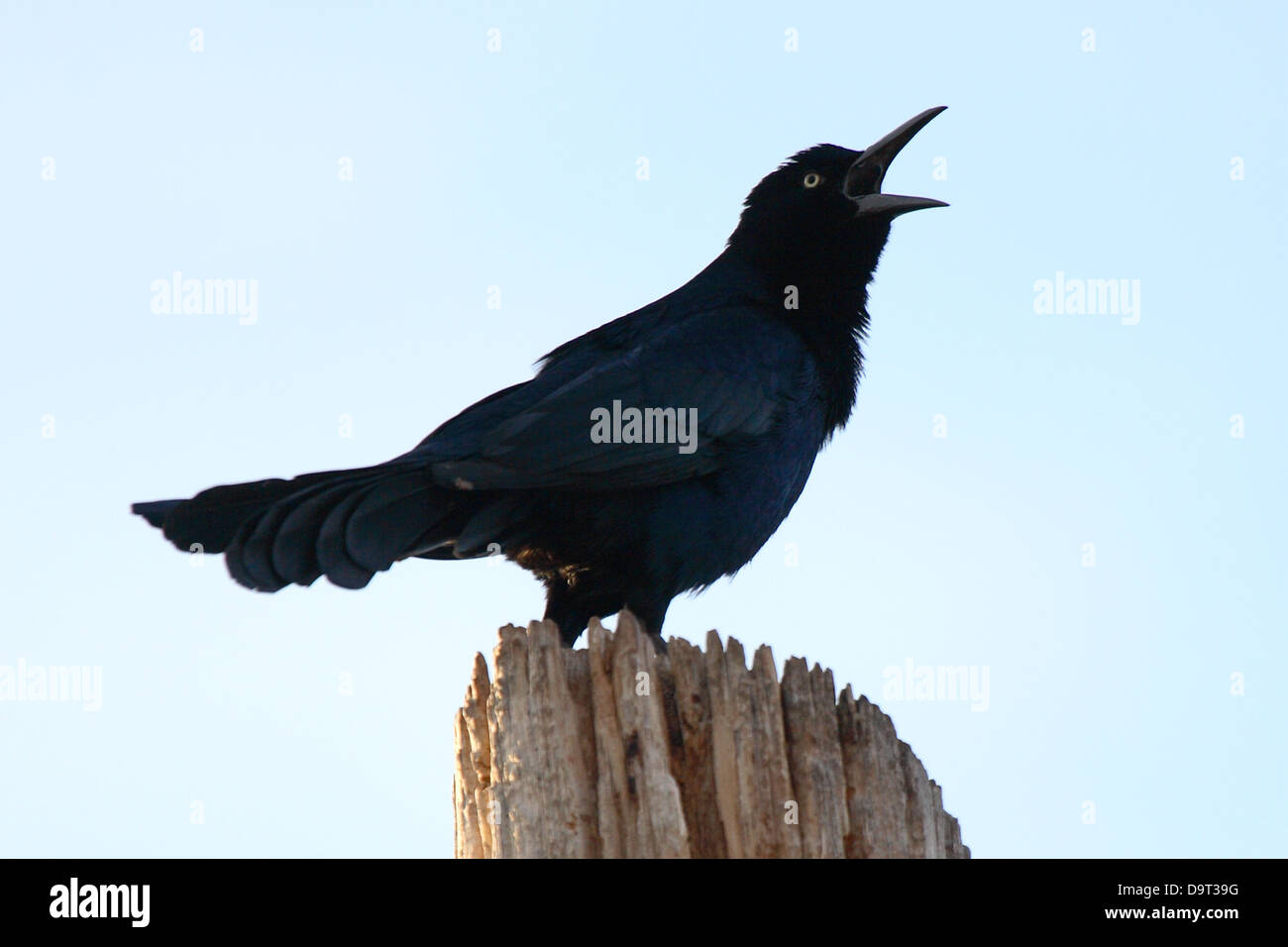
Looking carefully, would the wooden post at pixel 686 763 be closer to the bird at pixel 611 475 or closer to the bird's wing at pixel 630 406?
the bird at pixel 611 475

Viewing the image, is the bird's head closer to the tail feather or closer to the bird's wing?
the bird's wing

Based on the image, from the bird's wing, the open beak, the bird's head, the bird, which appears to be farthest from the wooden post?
the open beak

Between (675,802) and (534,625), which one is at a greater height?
(534,625)

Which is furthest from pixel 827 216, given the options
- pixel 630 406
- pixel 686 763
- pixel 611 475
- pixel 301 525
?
pixel 686 763

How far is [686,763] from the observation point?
4391 mm

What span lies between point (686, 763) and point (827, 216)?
416 centimetres

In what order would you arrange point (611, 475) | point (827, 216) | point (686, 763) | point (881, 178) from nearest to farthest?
point (686, 763)
point (611, 475)
point (827, 216)
point (881, 178)

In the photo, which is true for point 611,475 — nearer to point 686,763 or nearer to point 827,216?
point 686,763

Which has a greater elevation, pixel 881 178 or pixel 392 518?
pixel 881 178

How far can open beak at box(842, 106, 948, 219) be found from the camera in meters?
7.75
